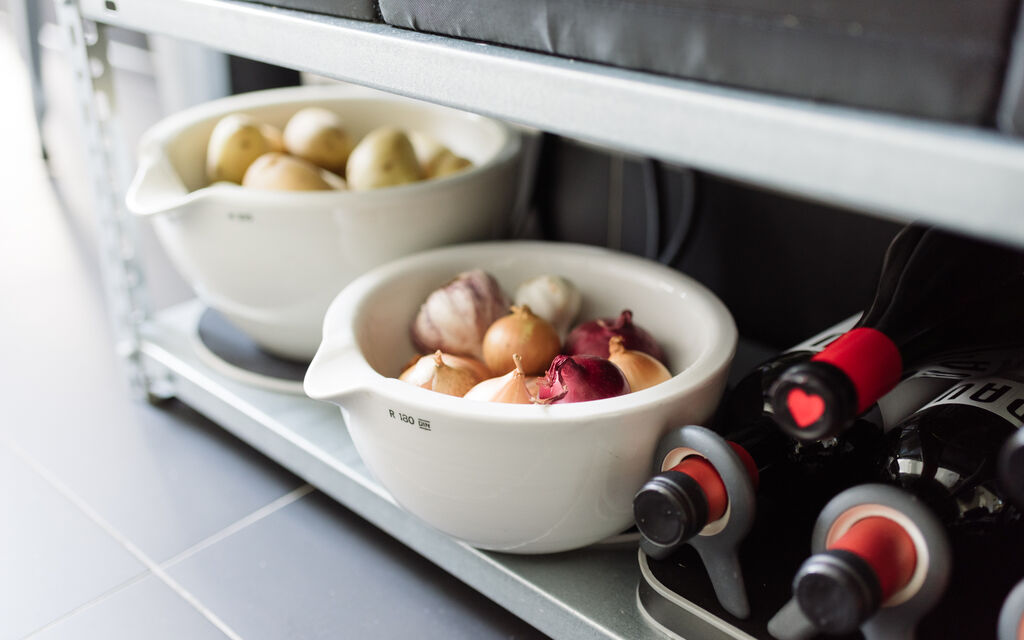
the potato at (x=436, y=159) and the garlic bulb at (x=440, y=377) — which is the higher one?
the potato at (x=436, y=159)

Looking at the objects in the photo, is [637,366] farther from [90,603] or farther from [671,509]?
[90,603]

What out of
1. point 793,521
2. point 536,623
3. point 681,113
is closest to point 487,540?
point 536,623

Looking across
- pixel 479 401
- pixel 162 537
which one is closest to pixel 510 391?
pixel 479 401

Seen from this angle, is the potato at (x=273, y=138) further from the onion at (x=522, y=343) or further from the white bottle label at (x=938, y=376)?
the white bottle label at (x=938, y=376)

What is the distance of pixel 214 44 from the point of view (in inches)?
24.9

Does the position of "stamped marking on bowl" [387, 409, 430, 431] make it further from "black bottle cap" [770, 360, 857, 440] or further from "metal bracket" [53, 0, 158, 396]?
"metal bracket" [53, 0, 158, 396]

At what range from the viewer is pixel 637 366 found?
1.87ft

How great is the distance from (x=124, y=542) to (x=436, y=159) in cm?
42

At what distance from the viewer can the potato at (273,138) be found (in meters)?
0.83

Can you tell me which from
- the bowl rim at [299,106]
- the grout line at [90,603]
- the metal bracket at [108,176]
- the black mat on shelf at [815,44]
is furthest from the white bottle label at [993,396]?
the metal bracket at [108,176]

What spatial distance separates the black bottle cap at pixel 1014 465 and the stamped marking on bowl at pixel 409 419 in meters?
0.28

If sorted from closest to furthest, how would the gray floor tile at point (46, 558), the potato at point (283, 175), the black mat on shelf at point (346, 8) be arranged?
the black mat on shelf at point (346, 8), the gray floor tile at point (46, 558), the potato at point (283, 175)

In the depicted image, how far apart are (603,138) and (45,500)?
24.1 inches

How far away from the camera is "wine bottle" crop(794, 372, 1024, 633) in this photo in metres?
Result: 0.37
